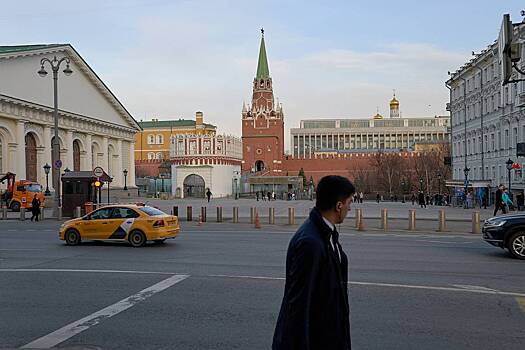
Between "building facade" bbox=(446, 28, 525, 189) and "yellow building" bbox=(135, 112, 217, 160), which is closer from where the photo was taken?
"building facade" bbox=(446, 28, 525, 189)

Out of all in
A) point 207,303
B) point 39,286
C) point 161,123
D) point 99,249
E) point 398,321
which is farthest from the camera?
point 161,123

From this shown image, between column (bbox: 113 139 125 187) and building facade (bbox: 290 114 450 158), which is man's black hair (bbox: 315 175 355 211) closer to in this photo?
column (bbox: 113 139 125 187)

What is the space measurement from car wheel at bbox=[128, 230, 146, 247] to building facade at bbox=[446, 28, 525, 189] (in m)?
33.3

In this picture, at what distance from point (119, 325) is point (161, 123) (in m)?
137

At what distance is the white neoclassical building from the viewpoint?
54.7 m

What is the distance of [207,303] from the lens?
10.1 m

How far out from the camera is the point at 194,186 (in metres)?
90.1

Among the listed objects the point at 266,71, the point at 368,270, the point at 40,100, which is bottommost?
the point at 368,270

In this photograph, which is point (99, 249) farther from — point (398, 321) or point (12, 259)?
point (398, 321)

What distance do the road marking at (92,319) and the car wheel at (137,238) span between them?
727cm

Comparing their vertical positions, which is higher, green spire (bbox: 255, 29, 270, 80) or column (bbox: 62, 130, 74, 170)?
green spire (bbox: 255, 29, 270, 80)

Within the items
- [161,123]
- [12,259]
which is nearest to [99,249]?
[12,259]

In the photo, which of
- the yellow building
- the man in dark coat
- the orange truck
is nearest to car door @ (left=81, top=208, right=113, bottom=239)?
the man in dark coat

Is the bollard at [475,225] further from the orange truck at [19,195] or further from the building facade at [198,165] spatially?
the building facade at [198,165]
